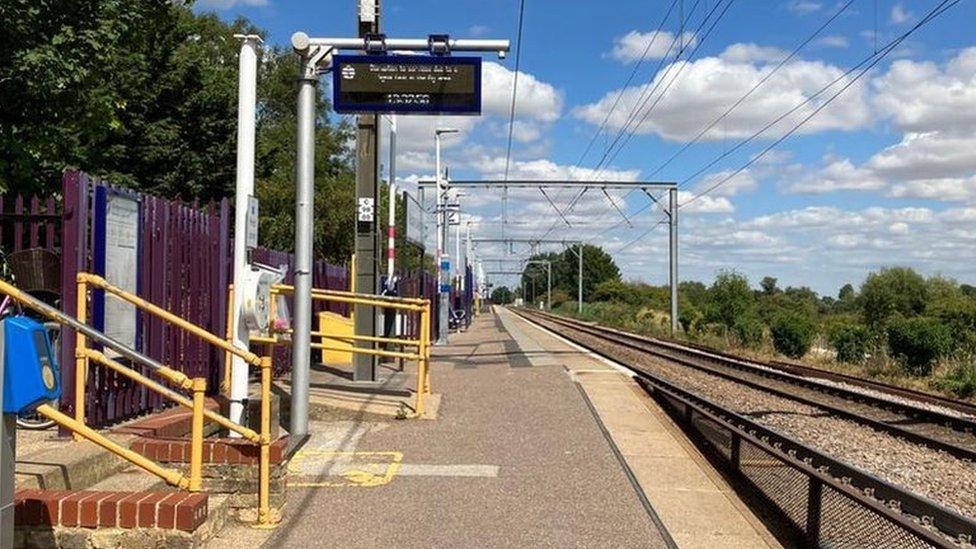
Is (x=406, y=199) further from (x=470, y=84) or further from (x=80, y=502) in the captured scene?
(x=80, y=502)

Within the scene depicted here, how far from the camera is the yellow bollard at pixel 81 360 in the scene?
23.0 ft

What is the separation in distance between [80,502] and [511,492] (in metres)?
3.41

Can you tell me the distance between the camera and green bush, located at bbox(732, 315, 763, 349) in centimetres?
3909

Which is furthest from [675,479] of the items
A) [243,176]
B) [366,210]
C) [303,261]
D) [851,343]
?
[851,343]

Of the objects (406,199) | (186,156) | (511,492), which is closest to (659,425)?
(511,492)

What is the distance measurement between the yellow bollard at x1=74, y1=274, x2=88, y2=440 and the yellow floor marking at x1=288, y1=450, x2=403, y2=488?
1718mm

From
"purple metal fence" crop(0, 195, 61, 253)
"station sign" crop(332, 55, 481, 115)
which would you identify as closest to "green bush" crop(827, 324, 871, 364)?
"station sign" crop(332, 55, 481, 115)

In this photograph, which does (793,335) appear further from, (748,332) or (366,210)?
(366,210)

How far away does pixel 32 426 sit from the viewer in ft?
25.0

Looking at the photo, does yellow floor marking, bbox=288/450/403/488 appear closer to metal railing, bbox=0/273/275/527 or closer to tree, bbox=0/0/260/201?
metal railing, bbox=0/273/275/527

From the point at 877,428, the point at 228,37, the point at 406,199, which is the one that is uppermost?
the point at 228,37

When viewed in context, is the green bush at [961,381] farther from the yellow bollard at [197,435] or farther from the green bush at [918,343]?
the yellow bollard at [197,435]

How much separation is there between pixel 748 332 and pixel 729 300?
12620 millimetres

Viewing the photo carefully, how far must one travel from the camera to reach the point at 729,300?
52.2m
